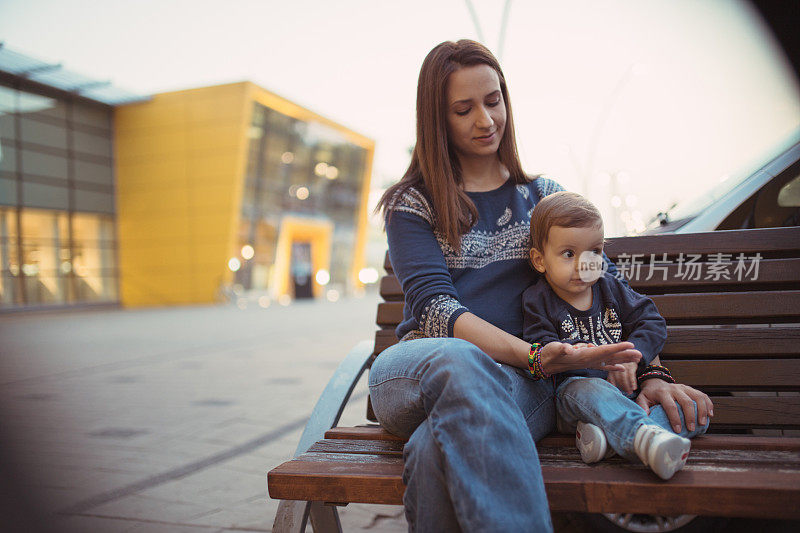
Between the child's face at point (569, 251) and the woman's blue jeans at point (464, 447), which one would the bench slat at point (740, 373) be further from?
the woman's blue jeans at point (464, 447)

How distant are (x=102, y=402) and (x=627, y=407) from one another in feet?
17.6

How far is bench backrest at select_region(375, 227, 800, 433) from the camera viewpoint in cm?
202

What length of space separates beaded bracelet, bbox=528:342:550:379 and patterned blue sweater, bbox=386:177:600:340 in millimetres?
215

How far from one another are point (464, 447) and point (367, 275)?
125ft

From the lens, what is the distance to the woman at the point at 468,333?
53.7 inches

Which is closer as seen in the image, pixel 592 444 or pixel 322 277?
pixel 592 444

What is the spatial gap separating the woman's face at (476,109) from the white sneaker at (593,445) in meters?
0.98

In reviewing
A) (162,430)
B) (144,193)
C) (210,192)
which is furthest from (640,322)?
(144,193)

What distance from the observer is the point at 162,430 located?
14.9 ft

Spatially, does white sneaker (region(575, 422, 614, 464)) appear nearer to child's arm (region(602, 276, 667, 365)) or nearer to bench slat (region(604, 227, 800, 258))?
child's arm (region(602, 276, 667, 365))

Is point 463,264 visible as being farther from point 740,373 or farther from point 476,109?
point 740,373

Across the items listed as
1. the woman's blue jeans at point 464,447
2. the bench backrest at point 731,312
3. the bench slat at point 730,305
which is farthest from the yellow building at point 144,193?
the woman's blue jeans at point 464,447

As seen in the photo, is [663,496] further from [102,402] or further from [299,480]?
[102,402]

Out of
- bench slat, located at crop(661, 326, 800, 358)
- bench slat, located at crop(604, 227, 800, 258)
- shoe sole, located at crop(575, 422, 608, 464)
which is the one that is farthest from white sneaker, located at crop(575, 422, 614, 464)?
bench slat, located at crop(604, 227, 800, 258)
